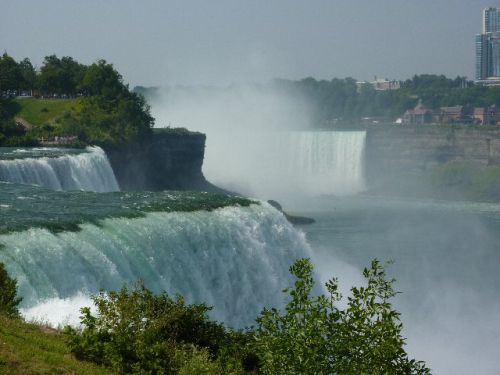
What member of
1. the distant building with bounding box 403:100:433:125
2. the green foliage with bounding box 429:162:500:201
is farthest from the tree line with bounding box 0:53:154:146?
the distant building with bounding box 403:100:433:125

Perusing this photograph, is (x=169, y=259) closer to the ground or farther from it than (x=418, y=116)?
closer to the ground

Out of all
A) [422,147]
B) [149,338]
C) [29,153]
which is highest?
[29,153]

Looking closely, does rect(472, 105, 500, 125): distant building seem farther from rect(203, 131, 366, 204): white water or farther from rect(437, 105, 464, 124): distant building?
A: rect(203, 131, 366, 204): white water

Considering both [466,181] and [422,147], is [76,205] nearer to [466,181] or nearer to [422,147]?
[466,181]

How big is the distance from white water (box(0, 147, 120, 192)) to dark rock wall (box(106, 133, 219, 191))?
11878mm

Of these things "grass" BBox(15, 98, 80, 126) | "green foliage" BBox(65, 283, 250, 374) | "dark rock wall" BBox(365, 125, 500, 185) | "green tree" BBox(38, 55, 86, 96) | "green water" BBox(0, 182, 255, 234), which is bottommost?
"dark rock wall" BBox(365, 125, 500, 185)

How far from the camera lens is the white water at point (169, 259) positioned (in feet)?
60.1

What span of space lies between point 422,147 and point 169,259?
80066 mm

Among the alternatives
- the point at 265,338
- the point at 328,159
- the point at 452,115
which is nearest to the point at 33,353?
the point at 265,338

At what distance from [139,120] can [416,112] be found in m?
95.0

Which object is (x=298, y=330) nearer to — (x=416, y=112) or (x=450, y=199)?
(x=450, y=199)

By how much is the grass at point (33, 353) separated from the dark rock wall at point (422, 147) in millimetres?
86252

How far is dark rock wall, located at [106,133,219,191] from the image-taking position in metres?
57.3

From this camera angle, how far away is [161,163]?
64.4 metres
